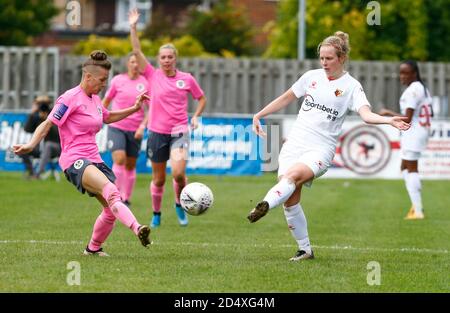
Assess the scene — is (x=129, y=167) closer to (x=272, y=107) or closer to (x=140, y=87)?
(x=140, y=87)

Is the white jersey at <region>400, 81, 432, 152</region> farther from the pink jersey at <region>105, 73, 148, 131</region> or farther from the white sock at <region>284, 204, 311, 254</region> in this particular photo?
the white sock at <region>284, 204, 311, 254</region>

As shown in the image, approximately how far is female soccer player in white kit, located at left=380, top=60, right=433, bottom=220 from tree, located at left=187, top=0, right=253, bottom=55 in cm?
3072

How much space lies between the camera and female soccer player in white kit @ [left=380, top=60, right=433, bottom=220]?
1536cm

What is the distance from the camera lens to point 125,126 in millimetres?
16109

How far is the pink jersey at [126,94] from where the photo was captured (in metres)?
16.0

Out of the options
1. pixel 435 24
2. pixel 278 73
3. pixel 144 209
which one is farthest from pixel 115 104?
pixel 435 24

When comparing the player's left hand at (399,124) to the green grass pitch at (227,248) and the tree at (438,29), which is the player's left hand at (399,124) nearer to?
the green grass pitch at (227,248)

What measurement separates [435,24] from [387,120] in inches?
1243

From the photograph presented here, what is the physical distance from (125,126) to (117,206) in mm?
A: 6496

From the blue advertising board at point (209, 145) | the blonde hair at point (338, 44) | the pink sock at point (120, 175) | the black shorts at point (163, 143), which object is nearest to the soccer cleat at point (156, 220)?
the black shorts at point (163, 143)

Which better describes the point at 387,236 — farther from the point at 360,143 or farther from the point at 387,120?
the point at 360,143

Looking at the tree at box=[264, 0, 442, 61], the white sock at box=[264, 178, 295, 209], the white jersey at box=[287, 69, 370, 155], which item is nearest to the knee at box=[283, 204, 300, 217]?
the white sock at box=[264, 178, 295, 209]

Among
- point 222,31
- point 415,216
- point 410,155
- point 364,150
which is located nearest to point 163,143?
point 410,155
